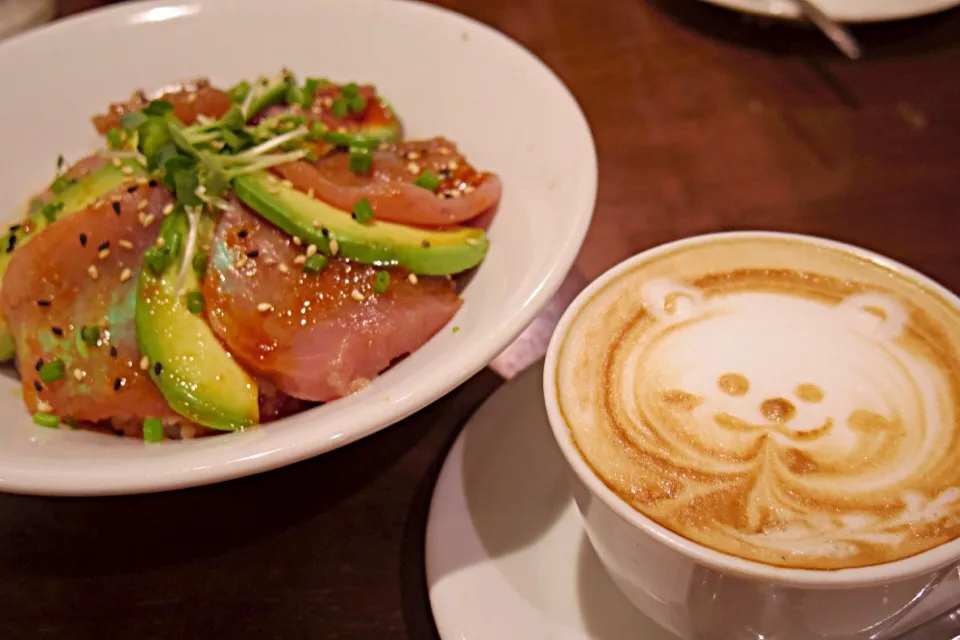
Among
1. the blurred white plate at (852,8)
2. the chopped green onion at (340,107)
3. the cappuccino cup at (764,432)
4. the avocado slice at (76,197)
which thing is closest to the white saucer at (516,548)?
the cappuccino cup at (764,432)

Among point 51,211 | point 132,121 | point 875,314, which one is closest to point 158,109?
point 132,121

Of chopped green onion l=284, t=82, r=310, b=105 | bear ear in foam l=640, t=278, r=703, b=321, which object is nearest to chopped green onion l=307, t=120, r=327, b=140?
chopped green onion l=284, t=82, r=310, b=105

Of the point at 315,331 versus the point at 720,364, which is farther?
the point at 315,331

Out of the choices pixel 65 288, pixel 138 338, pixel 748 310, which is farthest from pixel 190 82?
pixel 748 310

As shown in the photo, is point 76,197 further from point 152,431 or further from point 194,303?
point 152,431

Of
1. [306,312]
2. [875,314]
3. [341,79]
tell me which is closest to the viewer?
[875,314]

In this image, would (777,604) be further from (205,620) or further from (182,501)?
(182,501)
